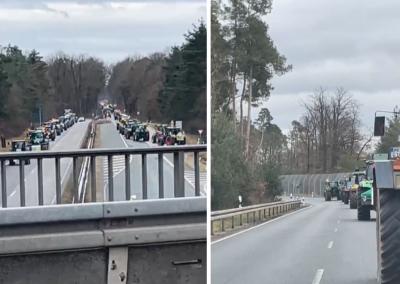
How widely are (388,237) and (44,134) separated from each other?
141cm

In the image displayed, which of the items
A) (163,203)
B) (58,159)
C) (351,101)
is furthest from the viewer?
Answer: (163,203)

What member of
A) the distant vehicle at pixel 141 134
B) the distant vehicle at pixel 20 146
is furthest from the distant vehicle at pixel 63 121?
the distant vehicle at pixel 141 134

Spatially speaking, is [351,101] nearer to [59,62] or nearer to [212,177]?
[212,177]

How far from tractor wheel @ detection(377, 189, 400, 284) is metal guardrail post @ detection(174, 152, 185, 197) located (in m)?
0.93

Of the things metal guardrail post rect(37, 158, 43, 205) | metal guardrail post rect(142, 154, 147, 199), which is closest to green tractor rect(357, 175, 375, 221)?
metal guardrail post rect(142, 154, 147, 199)

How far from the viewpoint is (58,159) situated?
3020mm

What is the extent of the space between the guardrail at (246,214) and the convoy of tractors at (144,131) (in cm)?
54

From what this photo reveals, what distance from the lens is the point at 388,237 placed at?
2.42m

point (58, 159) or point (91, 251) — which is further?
point (91, 251)

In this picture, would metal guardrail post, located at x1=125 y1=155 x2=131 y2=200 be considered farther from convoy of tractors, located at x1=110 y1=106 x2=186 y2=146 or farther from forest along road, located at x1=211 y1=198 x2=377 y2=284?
forest along road, located at x1=211 y1=198 x2=377 y2=284

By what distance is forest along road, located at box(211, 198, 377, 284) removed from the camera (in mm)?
2410

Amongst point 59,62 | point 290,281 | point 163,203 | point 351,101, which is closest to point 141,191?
point 163,203

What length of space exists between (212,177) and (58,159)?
892 millimetres

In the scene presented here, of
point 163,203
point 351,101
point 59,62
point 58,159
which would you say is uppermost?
point 59,62
